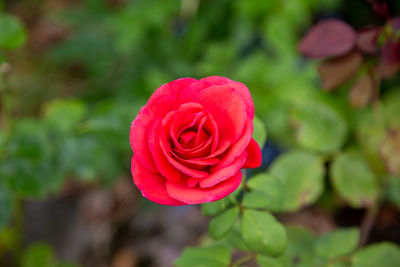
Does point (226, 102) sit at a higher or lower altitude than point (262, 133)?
higher

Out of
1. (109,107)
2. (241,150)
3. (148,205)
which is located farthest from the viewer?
(148,205)

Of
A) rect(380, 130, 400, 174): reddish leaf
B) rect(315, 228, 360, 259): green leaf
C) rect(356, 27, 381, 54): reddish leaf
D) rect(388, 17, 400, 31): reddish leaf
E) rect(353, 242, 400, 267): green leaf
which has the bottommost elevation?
rect(353, 242, 400, 267): green leaf

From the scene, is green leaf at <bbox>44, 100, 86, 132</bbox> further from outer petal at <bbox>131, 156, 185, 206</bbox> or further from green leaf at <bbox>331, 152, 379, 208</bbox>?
green leaf at <bbox>331, 152, 379, 208</bbox>

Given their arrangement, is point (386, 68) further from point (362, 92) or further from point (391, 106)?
point (391, 106)

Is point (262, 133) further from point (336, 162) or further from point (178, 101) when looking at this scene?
point (336, 162)

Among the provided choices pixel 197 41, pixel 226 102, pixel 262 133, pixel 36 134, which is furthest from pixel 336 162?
pixel 197 41

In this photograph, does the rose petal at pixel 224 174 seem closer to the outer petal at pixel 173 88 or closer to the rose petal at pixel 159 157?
the rose petal at pixel 159 157

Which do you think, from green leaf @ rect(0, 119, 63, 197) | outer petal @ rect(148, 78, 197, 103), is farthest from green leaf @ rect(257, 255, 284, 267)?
green leaf @ rect(0, 119, 63, 197)
